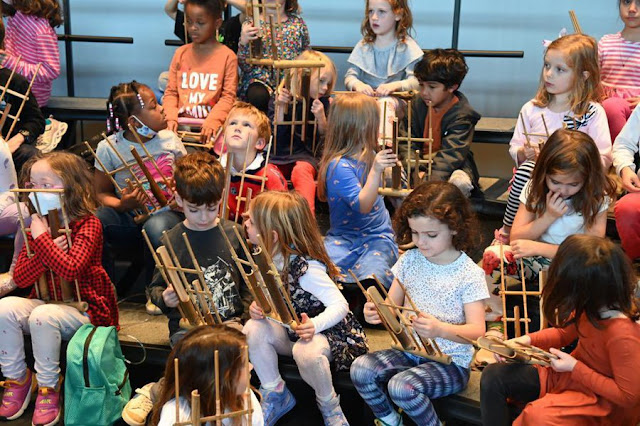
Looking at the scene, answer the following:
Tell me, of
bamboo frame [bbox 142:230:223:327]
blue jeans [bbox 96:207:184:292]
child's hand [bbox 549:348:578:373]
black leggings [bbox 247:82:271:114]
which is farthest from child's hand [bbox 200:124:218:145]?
child's hand [bbox 549:348:578:373]

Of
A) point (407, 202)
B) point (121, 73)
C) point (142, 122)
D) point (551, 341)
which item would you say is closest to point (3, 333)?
point (142, 122)

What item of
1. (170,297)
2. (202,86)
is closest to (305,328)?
(170,297)

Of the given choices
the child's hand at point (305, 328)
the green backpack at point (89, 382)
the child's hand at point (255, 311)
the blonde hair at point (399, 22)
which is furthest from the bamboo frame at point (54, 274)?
the blonde hair at point (399, 22)

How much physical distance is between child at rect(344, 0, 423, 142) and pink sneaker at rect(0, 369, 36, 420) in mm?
2010

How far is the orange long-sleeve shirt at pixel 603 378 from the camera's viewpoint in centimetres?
255

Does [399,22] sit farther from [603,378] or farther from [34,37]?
[603,378]

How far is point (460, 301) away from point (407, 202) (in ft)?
1.17

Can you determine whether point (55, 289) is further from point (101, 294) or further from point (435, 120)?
point (435, 120)

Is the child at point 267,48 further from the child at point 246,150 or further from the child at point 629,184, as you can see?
the child at point 629,184

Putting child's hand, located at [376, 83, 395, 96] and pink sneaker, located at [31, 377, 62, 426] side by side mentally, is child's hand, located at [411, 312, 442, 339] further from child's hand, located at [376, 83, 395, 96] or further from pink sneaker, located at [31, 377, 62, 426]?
child's hand, located at [376, 83, 395, 96]

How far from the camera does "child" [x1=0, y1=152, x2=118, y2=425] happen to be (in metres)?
3.31

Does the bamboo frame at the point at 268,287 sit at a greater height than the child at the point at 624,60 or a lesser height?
lesser

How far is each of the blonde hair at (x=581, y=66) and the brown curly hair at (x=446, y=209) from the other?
1.09 m

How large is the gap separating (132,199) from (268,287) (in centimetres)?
114
